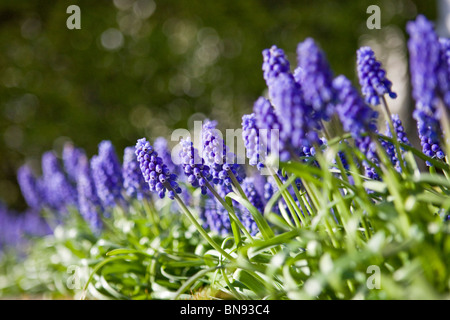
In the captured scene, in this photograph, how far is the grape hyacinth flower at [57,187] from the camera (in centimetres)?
482

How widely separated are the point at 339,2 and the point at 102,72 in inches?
223

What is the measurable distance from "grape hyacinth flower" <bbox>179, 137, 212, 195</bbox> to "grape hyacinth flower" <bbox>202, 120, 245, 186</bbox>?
0.04 metres

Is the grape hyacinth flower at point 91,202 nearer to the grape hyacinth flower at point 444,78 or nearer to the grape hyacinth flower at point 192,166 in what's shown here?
the grape hyacinth flower at point 192,166

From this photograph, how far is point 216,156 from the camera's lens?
85.7 inches

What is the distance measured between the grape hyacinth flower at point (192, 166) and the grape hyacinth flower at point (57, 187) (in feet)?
9.88

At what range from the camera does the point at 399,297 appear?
4.54ft

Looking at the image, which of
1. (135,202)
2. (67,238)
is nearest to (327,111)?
(135,202)

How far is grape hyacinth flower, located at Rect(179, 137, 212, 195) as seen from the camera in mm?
2222

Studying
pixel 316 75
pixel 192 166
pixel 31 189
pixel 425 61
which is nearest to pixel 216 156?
pixel 192 166

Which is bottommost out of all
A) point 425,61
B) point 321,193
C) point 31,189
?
point 321,193

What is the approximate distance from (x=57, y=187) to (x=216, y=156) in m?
3.28

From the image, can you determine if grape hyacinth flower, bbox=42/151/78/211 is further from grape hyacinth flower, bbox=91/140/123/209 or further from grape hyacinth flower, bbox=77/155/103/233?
grape hyacinth flower, bbox=91/140/123/209

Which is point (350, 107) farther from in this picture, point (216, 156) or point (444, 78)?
point (216, 156)
